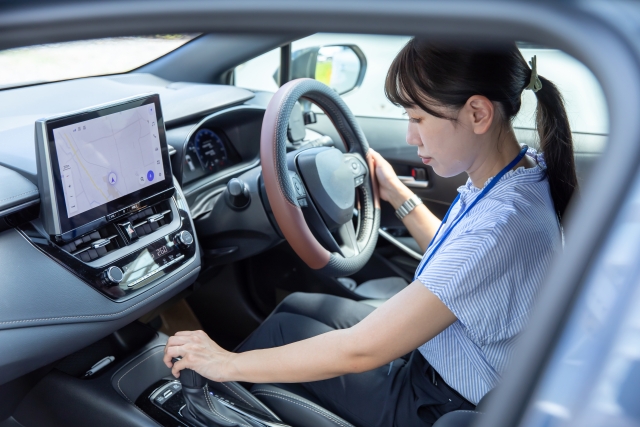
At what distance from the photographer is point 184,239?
1624mm

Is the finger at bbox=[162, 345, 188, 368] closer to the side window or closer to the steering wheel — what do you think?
the steering wheel

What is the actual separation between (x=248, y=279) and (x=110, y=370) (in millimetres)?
729

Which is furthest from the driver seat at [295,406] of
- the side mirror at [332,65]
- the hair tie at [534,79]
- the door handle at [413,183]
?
the side mirror at [332,65]

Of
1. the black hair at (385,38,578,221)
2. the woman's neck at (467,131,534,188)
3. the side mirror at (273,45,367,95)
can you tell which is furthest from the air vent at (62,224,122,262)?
the side mirror at (273,45,367,95)

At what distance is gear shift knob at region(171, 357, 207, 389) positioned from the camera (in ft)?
4.22

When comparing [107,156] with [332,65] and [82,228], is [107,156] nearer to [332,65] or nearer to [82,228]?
[82,228]

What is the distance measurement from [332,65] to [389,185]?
1003mm

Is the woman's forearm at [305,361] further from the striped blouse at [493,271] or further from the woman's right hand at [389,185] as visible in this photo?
the woman's right hand at [389,185]

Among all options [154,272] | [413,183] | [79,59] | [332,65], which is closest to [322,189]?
[154,272]

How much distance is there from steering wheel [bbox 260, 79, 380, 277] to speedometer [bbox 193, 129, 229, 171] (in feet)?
1.22

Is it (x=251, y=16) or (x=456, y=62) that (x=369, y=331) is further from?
(x=251, y=16)

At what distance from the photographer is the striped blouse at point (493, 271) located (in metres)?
1.03

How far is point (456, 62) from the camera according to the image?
1.09 meters

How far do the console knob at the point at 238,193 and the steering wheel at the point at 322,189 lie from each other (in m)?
0.15
